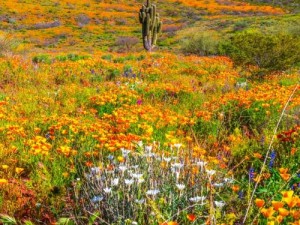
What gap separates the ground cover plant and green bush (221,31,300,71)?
1.5 inches

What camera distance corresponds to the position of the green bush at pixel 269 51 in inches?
430

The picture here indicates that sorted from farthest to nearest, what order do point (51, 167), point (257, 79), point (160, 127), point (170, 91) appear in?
point (257, 79)
point (170, 91)
point (160, 127)
point (51, 167)

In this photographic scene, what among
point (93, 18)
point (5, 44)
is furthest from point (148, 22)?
point (93, 18)

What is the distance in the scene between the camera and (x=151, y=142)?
4238mm

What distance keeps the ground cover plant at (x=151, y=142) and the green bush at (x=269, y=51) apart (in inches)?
1.5

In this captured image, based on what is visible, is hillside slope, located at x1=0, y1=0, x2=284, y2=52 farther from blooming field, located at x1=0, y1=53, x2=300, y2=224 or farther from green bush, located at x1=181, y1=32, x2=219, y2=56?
blooming field, located at x1=0, y1=53, x2=300, y2=224

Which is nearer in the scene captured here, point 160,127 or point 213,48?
point 160,127

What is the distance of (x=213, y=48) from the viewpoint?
23.8 meters

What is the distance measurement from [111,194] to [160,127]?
2.27 metres

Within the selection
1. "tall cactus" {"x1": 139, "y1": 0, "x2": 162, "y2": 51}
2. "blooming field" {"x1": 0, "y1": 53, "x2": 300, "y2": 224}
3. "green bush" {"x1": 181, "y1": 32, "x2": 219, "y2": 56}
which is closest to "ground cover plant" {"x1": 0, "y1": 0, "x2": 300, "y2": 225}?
"blooming field" {"x1": 0, "y1": 53, "x2": 300, "y2": 224}

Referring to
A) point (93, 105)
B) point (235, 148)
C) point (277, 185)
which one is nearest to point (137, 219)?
point (277, 185)

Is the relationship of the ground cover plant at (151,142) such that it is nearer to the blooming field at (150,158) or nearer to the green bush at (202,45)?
the blooming field at (150,158)

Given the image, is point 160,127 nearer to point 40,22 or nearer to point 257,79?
point 257,79

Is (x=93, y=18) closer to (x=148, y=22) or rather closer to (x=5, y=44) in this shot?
(x=148, y=22)
